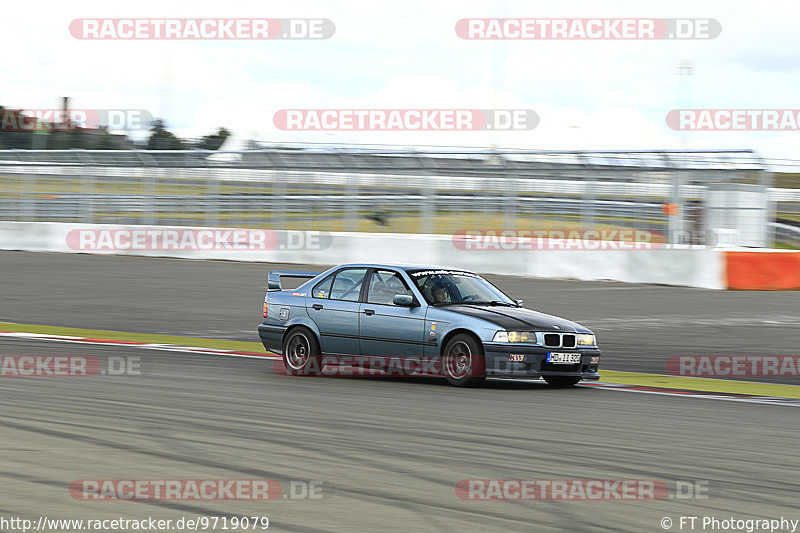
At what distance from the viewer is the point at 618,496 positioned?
547 centimetres

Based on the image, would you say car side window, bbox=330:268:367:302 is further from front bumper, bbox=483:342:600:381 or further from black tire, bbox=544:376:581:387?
black tire, bbox=544:376:581:387

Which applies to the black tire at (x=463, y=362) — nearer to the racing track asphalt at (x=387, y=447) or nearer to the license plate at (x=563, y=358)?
the racing track asphalt at (x=387, y=447)

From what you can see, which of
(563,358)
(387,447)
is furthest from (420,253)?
(387,447)

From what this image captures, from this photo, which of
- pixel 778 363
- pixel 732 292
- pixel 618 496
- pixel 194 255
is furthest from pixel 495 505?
pixel 194 255

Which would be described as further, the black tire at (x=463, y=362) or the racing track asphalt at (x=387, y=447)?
the black tire at (x=463, y=362)

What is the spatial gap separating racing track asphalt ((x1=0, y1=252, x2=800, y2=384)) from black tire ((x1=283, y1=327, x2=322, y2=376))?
3392 millimetres

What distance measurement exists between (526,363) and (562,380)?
2.65 ft

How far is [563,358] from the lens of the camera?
986 cm

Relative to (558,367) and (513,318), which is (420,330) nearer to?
(513,318)

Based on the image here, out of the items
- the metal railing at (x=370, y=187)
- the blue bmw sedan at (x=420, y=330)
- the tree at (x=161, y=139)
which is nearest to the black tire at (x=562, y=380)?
the blue bmw sedan at (x=420, y=330)

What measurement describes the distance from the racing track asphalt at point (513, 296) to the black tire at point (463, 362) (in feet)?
8.66

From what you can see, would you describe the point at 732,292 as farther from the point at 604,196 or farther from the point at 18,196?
the point at 18,196

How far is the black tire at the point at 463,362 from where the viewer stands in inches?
381

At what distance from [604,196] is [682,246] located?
1.79 meters
